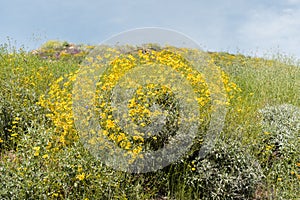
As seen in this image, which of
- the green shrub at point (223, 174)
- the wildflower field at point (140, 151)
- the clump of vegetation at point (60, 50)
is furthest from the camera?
the clump of vegetation at point (60, 50)

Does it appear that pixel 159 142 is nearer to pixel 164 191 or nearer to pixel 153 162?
pixel 153 162

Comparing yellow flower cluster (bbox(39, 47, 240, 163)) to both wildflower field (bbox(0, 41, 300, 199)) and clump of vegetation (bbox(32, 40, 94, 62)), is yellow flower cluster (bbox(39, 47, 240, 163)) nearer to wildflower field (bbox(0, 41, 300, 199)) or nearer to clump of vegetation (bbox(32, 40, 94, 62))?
wildflower field (bbox(0, 41, 300, 199))

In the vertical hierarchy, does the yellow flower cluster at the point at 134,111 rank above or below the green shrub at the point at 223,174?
above

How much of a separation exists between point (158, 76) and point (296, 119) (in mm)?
2032

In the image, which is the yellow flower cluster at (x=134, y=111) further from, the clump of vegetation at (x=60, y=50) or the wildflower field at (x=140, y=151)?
the clump of vegetation at (x=60, y=50)

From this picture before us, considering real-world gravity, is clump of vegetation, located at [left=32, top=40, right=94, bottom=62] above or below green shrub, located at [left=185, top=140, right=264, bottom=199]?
above

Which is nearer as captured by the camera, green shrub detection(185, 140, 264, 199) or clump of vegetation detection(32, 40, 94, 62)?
green shrub detection(185, 140, 264, 199)

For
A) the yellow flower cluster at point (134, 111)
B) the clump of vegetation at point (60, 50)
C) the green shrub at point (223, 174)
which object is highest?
the clump of vegetation at point (60, 50)

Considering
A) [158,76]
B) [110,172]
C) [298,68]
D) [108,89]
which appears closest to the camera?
[110,172]

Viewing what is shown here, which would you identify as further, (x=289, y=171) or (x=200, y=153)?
(x=289, y=171)

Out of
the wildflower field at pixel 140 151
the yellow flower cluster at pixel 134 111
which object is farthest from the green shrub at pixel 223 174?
the yellow flower cluster at pixel 134 111

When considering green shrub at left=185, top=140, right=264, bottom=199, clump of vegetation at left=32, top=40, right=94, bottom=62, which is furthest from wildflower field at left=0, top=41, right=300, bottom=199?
clump of vegetation at left=32, top=40, right=94, bottom=62

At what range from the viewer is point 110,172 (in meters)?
3.19

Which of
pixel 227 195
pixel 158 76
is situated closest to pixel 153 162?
pixel 227 195
